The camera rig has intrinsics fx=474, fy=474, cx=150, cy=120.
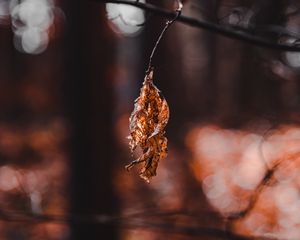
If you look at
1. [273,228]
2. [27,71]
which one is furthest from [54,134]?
[27,71]

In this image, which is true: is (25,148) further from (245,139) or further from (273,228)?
(273,228)

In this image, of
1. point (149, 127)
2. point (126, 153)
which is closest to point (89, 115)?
point (126, 153)

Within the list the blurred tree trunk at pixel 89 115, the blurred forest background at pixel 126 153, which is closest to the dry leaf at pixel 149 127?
the blurred forest background at pixel 126 153

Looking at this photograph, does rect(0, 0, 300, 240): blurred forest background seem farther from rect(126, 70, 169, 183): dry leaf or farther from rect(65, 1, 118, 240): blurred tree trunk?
rect(126, 70, 169, 183): dry leaf

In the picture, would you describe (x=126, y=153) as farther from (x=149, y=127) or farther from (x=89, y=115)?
(x=149, y=127)

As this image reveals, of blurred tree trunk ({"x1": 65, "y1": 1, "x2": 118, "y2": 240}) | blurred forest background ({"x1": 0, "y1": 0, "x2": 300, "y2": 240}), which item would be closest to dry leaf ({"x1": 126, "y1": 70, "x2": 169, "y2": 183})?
blurred forest background ({"x1": 0, "y1": 0, "x2": 300, "y2": 240})
